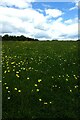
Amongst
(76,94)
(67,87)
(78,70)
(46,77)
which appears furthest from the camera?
(78,70)

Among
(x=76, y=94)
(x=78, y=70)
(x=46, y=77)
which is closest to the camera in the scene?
(x=76, y=94)

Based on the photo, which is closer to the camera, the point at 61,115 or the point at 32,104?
the point at 61,115

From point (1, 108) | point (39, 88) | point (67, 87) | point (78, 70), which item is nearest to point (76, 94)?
point (67, 87)

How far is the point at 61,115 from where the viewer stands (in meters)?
10.3

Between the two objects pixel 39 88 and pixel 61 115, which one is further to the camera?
pixel 39 88

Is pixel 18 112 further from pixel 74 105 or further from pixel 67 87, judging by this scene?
pixel 67 87

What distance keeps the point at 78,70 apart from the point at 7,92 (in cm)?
654

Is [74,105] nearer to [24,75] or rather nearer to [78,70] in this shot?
[24,75]

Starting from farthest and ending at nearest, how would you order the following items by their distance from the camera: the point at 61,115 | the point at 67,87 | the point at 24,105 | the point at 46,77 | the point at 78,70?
the point at 78,70 → the point at 46,77 → the point at 67,87 → the point at 24,105 → the point at 61,115

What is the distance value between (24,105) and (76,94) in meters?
2.84

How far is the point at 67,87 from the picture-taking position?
13539 mm

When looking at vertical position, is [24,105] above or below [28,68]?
below

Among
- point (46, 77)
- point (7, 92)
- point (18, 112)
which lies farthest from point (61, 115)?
point (46, 77)

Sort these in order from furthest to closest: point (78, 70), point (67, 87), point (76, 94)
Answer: point (78, 70) → point (67, 87) → point (76, 94)
